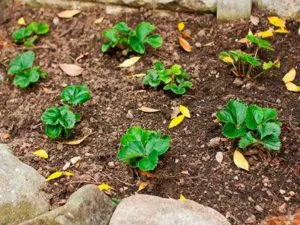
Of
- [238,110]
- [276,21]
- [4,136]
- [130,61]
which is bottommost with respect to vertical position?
[4,136]

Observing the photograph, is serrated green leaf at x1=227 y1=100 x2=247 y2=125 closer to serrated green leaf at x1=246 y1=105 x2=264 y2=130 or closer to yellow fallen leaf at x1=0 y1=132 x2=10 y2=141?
serrated green leaf at x1=246 y1=105 x2=264 y2=130

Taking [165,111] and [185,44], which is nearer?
[165,111]

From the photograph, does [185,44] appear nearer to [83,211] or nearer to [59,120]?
[59,120]

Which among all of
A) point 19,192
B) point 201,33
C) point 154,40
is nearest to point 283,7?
point 201,33

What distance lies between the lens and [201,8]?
3.85 m

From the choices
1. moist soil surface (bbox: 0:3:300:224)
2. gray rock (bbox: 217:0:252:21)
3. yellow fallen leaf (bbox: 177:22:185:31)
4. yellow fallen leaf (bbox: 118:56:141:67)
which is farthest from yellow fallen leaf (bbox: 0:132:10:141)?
gray rock (bbox: 217:0:252:21)

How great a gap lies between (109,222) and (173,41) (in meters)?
1.45

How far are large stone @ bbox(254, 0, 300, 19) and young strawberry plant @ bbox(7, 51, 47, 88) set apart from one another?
143cm

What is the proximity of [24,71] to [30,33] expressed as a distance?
0.46m

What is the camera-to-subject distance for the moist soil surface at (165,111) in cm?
291

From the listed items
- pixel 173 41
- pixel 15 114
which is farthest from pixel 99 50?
pixel 15 114

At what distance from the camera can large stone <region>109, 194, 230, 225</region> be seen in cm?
259

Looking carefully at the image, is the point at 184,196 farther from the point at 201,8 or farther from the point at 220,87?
the point at 201,8

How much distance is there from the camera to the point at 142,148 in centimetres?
290
